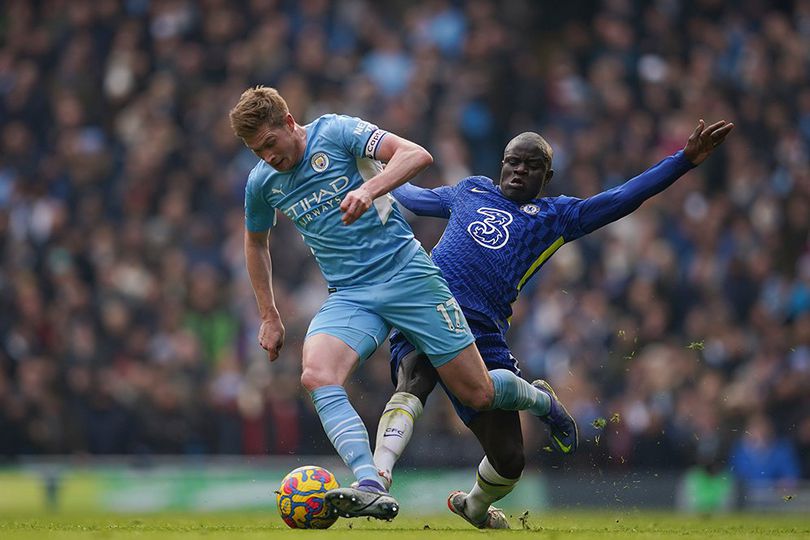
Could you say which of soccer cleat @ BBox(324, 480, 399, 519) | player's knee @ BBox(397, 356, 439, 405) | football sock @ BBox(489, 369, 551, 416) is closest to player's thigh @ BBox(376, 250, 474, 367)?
football sock @ BBox(489, 369, 551, 416)

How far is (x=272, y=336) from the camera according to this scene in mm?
8406

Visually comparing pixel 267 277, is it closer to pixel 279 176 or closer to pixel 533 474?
pixel 279 176

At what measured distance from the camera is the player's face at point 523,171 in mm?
8891

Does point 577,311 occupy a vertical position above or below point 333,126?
below

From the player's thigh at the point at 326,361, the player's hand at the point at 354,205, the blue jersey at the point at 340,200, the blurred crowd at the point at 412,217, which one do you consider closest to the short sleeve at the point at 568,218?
the blue jersey at the point at 340,200

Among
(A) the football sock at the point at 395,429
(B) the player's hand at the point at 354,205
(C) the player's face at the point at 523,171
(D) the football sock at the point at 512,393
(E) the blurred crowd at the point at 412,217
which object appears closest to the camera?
(B) the player's hand at the point at 354,205

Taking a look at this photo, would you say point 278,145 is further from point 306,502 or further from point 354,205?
point 306,502

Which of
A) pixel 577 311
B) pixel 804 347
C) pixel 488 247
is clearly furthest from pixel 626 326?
pixel 488 247

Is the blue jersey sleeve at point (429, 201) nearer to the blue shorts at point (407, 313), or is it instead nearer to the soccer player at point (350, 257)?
the soccer player at point (350, 257)

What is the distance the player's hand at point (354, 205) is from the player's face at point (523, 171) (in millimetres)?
1848

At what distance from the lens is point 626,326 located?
47.4 feet

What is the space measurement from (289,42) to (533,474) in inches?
277

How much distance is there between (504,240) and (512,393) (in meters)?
0.96

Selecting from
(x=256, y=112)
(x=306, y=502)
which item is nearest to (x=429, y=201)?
(x=256, y=112)
